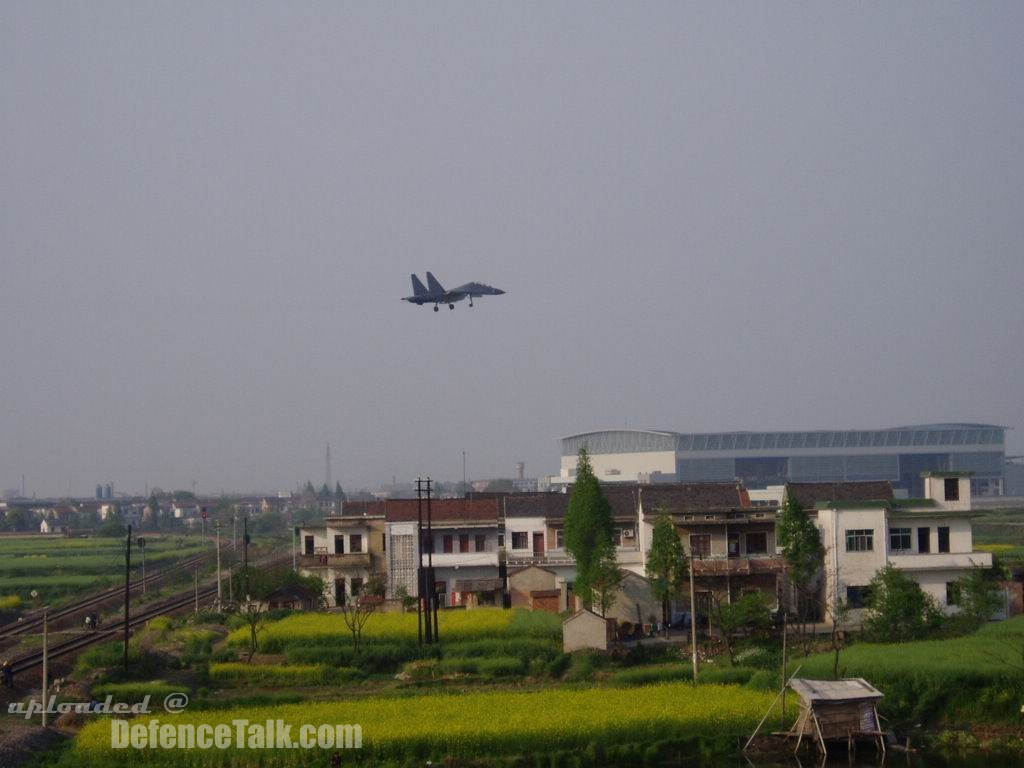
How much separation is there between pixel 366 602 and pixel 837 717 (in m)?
23.4

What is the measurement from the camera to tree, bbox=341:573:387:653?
36.1 metres

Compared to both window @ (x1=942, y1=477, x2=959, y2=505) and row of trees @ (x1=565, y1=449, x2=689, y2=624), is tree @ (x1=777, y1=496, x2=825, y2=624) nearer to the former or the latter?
row of trees @ (x1=565, y1=449, x2=689, y2=624)

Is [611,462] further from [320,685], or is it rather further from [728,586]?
[320,685]

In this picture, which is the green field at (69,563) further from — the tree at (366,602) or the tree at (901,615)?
the tree at (901,615)

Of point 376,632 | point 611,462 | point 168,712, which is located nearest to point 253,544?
point 611,462

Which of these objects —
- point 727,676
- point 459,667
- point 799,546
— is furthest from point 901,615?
point 459,667

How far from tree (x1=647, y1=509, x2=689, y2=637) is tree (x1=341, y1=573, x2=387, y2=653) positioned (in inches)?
341

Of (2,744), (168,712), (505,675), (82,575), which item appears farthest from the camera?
(82,575)

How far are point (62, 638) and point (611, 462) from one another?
81.1m

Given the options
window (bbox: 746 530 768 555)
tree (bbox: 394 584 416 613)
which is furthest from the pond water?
tree (bbox: 394 584 416 613)

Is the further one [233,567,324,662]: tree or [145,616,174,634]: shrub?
[233,567,324,662]: tree

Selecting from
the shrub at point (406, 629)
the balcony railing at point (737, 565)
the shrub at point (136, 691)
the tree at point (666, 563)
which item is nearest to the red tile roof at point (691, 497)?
the balcony railing at point (737, 565)

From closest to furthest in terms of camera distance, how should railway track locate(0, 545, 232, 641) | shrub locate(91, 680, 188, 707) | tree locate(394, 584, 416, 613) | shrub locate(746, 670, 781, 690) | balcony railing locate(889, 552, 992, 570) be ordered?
shrub locate(746, 670, 781, 690) < shrub locate(91, 680, 188, 707) < balcony railing locate(889, 552, 992, 570) < tree locate(394, 584, 416, 613) < railway track locate(0, 545, 232, 641)

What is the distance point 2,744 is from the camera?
74.5 ft
